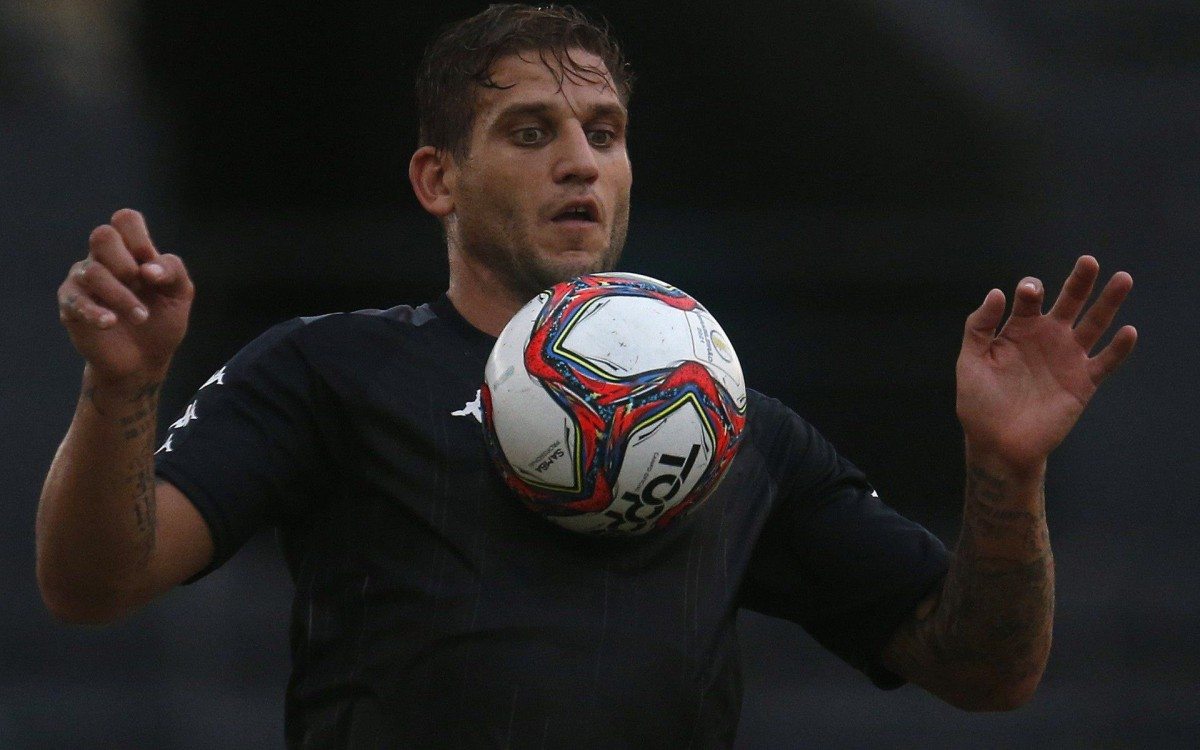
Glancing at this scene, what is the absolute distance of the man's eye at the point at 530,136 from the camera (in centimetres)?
297

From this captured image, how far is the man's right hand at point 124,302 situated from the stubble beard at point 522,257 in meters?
A: 0.86

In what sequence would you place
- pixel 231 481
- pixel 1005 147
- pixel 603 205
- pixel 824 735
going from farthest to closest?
pixel 1005 147
pixel 824 735
pixel 603 205
pixel 231 481

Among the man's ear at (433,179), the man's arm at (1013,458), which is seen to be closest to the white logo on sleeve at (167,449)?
the man's ear at (433,179)

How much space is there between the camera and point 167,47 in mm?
6371

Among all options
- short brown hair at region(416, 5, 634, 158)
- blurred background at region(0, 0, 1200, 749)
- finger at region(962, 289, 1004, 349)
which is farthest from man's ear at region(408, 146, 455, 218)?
blurred background at region(0, 0, 1200, 749)

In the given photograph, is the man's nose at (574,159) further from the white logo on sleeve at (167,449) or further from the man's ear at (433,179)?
the white logo on sleeve at (167,449)

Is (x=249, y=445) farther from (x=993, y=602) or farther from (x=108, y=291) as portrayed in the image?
(x=993, y=602)

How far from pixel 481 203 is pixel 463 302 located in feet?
0.65

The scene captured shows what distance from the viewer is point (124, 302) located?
2076mm

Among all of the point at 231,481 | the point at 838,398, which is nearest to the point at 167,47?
the point at 838,398

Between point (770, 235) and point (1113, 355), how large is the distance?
4.08m

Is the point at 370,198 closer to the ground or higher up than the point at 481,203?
closer to the ground

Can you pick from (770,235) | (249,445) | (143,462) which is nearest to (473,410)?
(249,445)

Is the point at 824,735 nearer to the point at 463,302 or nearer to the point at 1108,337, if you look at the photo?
the point at 1108,337
